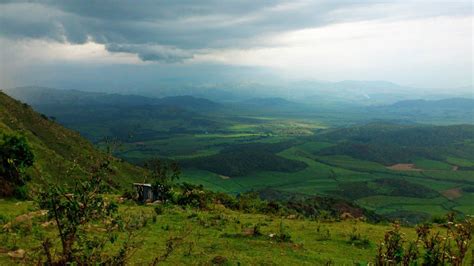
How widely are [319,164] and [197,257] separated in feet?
491

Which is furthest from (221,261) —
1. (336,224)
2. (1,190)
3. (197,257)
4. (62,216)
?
(1,190)

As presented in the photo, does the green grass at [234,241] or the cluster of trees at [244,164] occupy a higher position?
the green grass at [234,241]

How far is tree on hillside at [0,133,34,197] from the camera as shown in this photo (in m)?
25.3

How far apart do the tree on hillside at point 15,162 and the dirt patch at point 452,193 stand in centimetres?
10983

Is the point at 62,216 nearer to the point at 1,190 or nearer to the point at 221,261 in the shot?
the point at 221,261

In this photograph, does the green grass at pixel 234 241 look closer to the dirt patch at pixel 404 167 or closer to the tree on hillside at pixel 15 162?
the tree on hillside at pixel 15 162

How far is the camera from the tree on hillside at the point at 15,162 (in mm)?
25344

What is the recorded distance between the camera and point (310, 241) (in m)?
19.6

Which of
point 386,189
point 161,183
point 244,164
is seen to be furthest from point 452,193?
point 161,183

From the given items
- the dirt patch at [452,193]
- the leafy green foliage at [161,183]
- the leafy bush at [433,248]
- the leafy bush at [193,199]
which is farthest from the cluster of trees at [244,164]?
the leafy bush at [433,248]

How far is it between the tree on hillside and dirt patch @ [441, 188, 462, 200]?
110m

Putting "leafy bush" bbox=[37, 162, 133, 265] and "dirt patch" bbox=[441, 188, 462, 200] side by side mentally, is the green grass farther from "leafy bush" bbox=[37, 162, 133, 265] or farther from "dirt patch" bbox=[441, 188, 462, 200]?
"dirt patch" bbox=[441, 188, 462, 200]

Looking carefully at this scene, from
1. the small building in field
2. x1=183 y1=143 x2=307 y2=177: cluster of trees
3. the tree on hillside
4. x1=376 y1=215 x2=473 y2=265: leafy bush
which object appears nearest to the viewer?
x1=376 y1=215 x2=473 y2=265: leafy bush

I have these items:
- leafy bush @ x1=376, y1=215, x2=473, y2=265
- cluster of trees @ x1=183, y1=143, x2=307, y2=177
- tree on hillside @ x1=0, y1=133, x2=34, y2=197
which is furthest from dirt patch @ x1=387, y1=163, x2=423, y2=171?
leafy bush @ x1=376, y1=215, x2=473, y2=265
